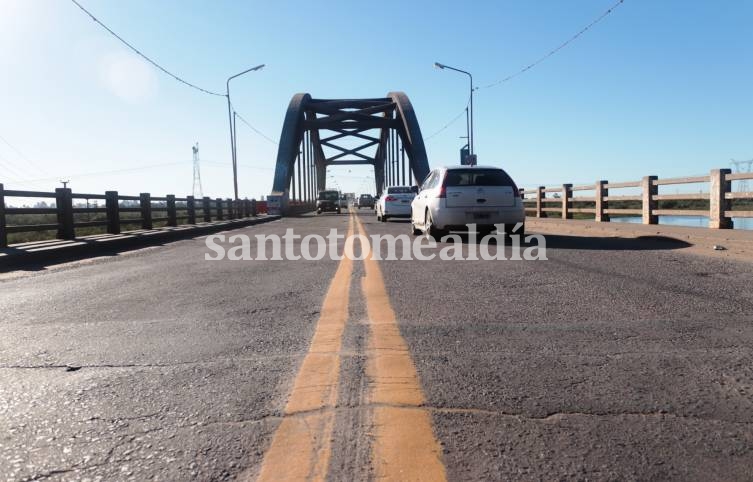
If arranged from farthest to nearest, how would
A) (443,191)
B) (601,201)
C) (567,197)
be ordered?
(567,197) < (601,201) < (443,191)

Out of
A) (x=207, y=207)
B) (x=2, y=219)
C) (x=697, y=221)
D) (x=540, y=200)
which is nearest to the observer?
(x=2, y=219)

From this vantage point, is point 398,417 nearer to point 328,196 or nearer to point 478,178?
point 478,178

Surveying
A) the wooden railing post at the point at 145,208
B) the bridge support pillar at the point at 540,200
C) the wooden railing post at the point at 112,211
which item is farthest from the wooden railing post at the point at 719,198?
the wooden railing post at the point at 145,208

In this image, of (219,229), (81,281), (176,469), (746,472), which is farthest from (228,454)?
(219,229)

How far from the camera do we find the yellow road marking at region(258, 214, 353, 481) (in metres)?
1.75

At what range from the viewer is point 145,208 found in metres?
15.4

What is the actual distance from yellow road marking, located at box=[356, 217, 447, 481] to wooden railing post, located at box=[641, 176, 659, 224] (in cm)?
1153

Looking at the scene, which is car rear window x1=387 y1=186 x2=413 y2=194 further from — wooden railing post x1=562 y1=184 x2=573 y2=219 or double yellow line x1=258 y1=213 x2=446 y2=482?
double yellow line x1=258 y1=213 x2=446 y2=482

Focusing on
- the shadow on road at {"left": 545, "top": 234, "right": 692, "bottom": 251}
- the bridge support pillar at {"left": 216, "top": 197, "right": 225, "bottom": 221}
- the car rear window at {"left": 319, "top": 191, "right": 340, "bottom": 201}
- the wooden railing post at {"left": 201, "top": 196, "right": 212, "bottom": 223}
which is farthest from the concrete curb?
the car rear window at {"left": 319, "top": 191, "right": 340, "bottom": 201}

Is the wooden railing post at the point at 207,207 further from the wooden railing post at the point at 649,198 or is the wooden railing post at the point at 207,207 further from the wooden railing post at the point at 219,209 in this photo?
the wooden railing post at the point at 649,198

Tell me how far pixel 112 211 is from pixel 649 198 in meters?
12.4

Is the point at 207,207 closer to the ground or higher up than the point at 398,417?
higher up

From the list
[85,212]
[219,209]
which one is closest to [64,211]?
[85,212]

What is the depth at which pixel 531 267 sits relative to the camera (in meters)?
6.77
